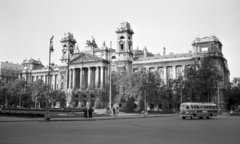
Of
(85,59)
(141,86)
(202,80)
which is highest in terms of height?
(85,59)

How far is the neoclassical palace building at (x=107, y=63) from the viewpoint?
329 ft

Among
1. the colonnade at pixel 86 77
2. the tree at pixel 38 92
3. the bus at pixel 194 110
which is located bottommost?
the bus at pixel 194 110

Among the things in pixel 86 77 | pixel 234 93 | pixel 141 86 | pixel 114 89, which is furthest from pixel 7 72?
pixel 234 93

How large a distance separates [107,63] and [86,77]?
14027mm

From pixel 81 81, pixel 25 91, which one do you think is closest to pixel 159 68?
pixel 81 81

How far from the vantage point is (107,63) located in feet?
387

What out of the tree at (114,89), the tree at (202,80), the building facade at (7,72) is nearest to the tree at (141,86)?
the tree at (114,89)

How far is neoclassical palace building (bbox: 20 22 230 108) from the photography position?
329ft

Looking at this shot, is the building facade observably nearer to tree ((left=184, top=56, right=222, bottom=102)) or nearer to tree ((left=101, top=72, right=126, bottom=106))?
tree ((left=101, top=72, right=126, bottom=106))

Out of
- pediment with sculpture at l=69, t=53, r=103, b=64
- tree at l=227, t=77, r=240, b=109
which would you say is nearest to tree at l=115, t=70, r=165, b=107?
tree at l=227, t=77, r=240, b=109

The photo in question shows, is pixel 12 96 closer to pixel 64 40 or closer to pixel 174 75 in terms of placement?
pixel 64 40

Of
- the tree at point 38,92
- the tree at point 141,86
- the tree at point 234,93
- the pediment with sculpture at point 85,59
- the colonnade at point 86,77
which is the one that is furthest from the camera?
the pediment with sculpture at point 85,59

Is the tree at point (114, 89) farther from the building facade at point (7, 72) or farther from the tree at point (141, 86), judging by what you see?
the building facade at point (7, 72)

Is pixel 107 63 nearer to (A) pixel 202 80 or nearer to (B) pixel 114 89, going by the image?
(B) pixel 114 89
